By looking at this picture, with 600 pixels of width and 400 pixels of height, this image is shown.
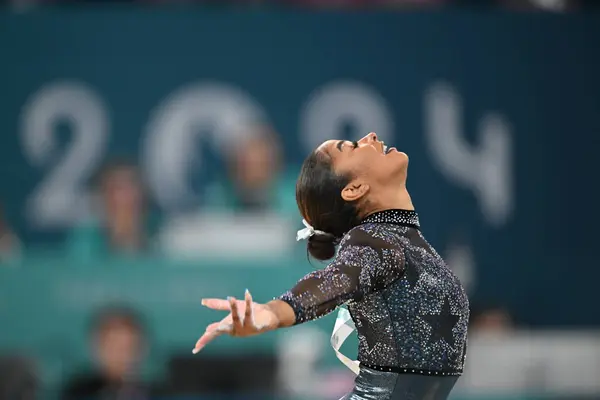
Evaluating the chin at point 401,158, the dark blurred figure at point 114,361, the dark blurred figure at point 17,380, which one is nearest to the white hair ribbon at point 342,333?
the chin at point 401,158

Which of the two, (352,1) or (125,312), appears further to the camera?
(352,1)

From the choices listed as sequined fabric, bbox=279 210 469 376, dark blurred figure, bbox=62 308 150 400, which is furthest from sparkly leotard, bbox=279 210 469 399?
dark blurred figure, bbox=62 308 150 400

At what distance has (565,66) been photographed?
7418 mm

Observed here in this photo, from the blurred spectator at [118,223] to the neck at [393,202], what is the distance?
3892 mm

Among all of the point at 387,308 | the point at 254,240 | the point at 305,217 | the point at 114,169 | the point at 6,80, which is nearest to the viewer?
the point at 387,308

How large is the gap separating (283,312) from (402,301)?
1.32 ft

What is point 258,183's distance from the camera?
661 centimetres

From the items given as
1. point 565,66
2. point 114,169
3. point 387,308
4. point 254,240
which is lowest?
point 387,308

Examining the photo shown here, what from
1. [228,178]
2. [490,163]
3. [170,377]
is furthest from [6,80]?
[490,163]

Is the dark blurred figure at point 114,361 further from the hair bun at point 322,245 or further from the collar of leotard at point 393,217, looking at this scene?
the collar of leotard at point 393,217

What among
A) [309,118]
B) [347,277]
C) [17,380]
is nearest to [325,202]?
[347,277]

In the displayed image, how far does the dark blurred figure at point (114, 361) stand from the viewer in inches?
211

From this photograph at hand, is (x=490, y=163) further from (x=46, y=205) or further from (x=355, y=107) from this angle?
(x=46, y=205)

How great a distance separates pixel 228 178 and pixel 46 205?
1251mm
